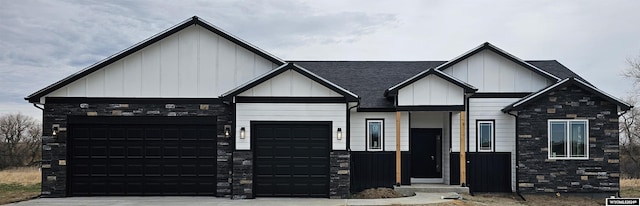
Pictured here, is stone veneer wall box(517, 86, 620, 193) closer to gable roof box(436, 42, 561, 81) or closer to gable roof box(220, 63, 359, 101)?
gable roof box(436, 42, 561, 81)

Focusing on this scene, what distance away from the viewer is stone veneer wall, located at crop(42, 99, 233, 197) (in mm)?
17062

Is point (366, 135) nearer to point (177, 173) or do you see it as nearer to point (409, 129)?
point (409, 129)

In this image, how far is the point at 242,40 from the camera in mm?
17297

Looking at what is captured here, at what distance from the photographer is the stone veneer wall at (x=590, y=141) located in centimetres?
1747

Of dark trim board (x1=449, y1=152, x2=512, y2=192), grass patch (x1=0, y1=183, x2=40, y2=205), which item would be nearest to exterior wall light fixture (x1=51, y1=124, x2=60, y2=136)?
grass patch (x1=0, y1=183, x2=40, y2=205)

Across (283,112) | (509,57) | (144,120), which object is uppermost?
(509,57)

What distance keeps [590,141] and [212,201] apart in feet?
36.2

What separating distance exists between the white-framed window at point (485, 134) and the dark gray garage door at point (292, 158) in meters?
5.06

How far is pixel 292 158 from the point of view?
16.8 meters

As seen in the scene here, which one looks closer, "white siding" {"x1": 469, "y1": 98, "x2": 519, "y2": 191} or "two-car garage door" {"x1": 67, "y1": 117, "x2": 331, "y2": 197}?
"two-car garage door" {"x1": 67, "y1": 117, "x2": 331, "y2": 197}

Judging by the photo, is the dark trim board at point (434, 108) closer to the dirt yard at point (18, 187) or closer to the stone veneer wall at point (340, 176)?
the stone veneer wall at point (340, 176)

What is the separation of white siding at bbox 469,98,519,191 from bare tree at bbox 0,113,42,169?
79.9 ft

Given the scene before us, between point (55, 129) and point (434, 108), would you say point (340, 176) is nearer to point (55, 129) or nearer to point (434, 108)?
point (434, 108)

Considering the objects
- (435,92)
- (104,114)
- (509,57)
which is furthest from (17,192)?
(509,57)
